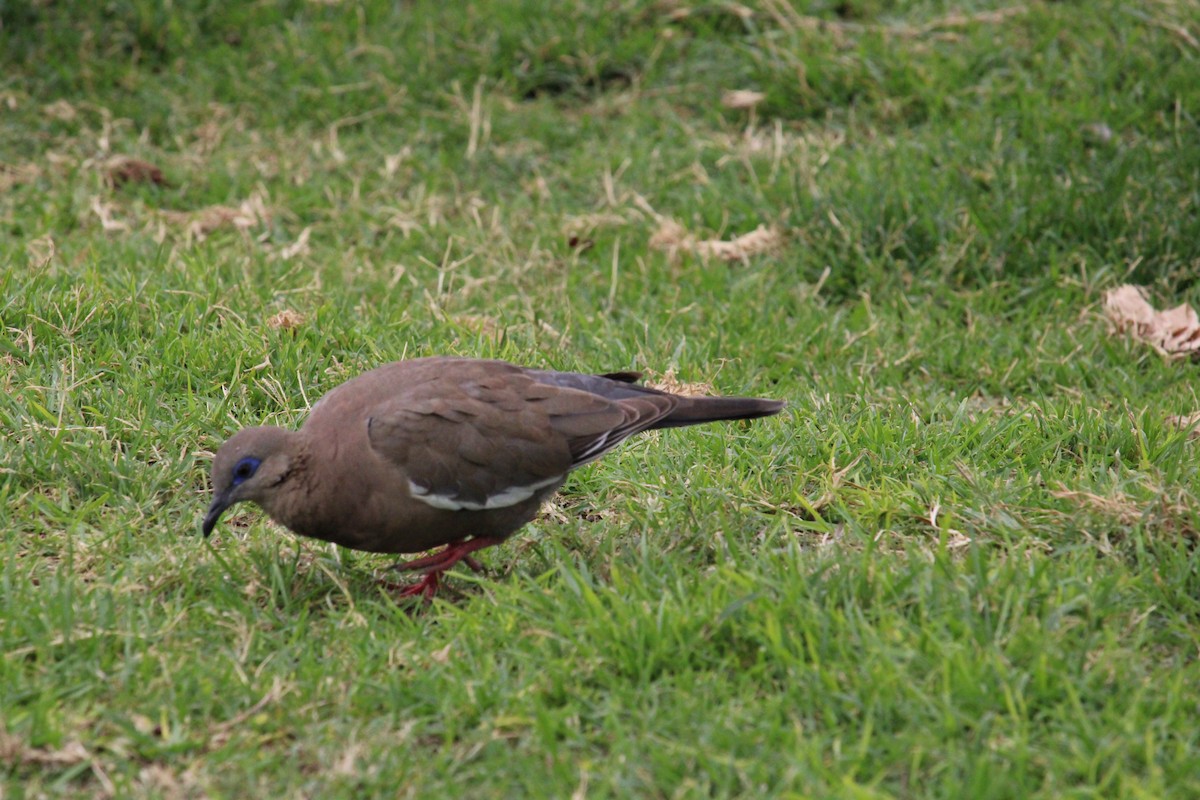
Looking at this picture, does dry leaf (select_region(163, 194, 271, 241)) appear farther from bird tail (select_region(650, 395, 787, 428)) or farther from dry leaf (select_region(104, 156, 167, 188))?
bird tail (select_region(650, 395, 787, 428))

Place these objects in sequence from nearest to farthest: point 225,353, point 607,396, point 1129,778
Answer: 1. point 1129,778
2. point 607,396
3. point 225,353

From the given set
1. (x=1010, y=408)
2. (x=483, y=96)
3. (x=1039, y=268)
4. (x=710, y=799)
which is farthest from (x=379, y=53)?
(x=710, y=799)

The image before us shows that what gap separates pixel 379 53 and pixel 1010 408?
4515 mm

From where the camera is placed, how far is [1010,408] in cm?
519

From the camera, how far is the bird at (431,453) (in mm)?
3965

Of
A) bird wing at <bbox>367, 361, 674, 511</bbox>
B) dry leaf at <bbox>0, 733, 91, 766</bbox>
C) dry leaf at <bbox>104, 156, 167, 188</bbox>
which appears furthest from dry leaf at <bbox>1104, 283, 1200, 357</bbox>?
dry leaf at <bbox>104, 156, 167, 188</bbox>

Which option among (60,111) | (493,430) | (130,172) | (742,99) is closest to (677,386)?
(493,430)

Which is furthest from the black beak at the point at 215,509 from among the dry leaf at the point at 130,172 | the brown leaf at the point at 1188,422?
the dry leaf at the point at 130,172

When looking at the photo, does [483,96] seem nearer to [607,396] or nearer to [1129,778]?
[607,396]

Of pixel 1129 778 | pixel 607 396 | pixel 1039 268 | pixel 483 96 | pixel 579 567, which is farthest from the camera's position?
pixel 483 96

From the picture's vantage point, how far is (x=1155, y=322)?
5906mm

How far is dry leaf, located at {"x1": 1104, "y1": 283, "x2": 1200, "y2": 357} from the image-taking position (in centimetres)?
579

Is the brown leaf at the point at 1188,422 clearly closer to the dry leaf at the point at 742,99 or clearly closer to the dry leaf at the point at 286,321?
the dry leaf at the point at 286,321

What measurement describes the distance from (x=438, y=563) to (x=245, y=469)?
640mm
